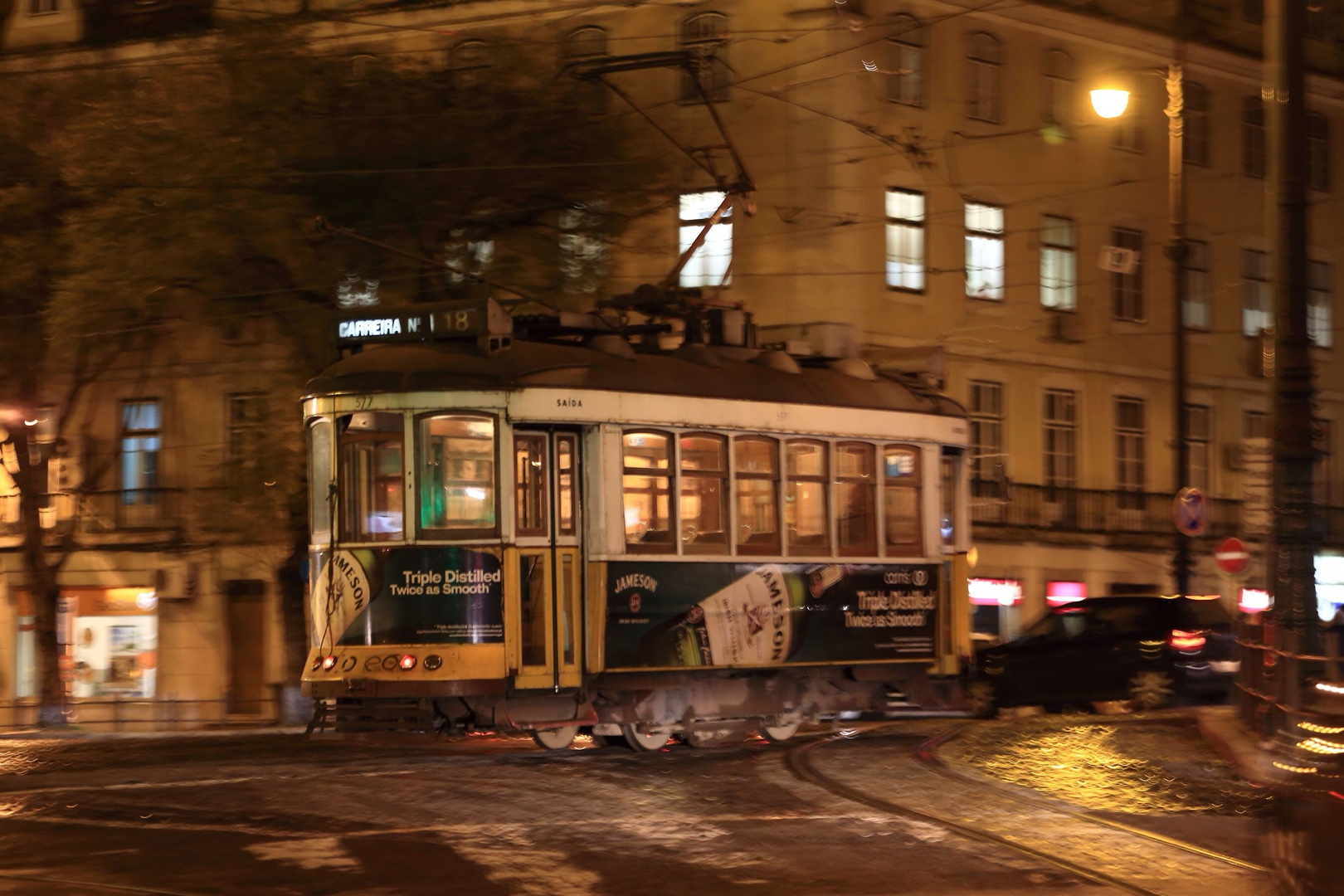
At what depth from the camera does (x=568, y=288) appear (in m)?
22.3

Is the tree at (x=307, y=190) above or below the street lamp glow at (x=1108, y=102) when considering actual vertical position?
below

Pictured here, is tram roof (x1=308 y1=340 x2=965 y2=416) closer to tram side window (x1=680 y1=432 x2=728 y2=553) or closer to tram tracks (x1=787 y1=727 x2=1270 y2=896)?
tram side window (x1=680 y1=432 x2=728 y2=553)

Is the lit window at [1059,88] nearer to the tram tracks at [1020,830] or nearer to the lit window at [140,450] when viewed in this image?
the lit window at [140,450]

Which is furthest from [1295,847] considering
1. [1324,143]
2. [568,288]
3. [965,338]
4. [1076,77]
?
[1324,143]

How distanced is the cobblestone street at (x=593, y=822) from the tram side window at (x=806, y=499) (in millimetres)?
1737

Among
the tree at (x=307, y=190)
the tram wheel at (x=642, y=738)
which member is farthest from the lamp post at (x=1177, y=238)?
the tram wheel at (x=642, y=738)

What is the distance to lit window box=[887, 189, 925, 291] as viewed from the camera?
29641mm

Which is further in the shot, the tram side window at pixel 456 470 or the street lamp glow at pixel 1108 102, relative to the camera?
the street lamp glow at pixel 1108 102

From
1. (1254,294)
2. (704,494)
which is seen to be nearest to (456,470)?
(704,494)

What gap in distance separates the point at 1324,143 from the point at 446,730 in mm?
28463

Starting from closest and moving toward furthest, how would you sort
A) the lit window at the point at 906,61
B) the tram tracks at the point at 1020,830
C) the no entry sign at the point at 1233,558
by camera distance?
1. the tram tracks at the point at 1020,830
2. the no entry sign at the point at 1233,558
3. the lit window at the point at 906,61

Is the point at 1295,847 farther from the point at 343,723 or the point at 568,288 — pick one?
the point at 568,288

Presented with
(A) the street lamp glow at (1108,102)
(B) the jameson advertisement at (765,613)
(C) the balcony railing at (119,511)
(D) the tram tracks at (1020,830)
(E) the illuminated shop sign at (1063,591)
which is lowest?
(D) the tram tracks at (1020,830)

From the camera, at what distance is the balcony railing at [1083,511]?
31078mm
